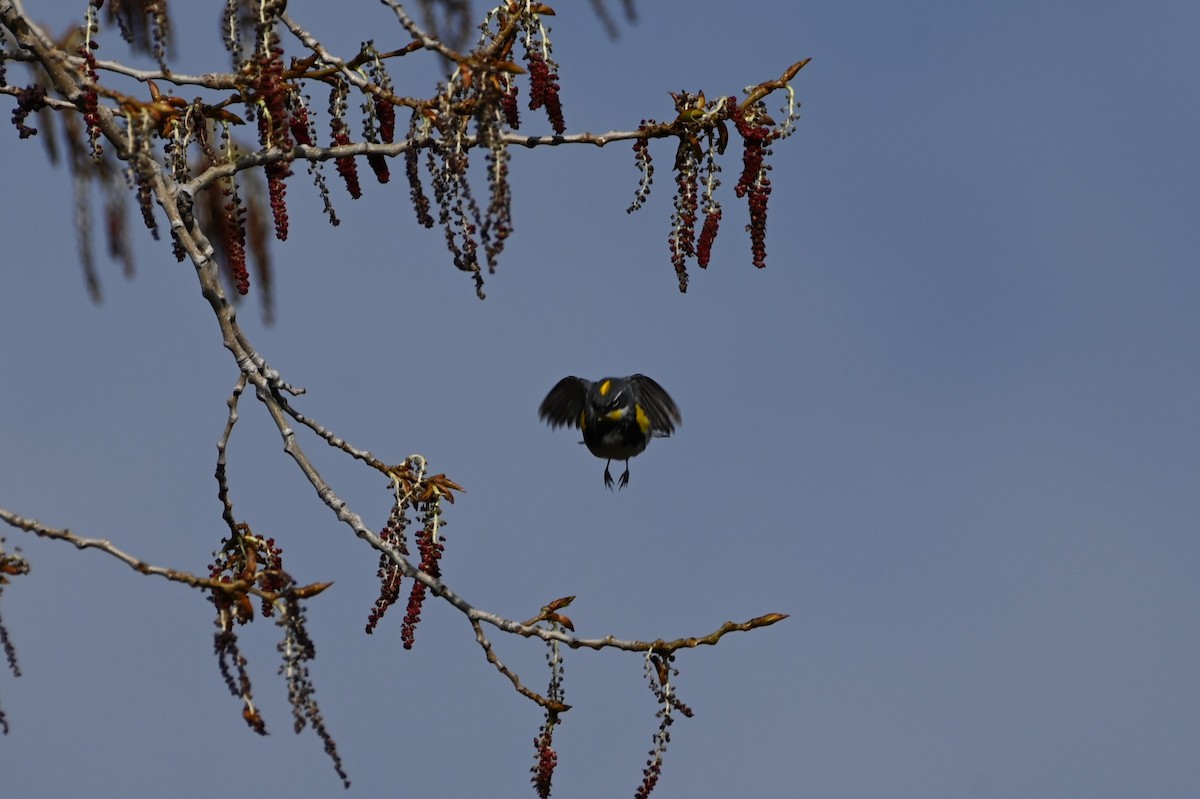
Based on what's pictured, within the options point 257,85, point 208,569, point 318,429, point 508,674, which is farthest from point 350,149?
point 508,674

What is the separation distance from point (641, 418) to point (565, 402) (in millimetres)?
626

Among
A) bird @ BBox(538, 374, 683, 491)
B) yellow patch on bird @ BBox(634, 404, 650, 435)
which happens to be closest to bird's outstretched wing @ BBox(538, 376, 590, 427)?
bird @ BBox(538, 374, 683, 491)

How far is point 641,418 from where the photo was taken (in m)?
10.7

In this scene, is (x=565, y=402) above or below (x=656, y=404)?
above

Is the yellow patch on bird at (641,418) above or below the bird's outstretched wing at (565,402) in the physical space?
below

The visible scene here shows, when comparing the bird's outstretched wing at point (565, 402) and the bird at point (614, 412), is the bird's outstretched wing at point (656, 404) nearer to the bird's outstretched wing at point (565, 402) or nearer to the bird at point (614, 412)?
the bird at point (614, 412)

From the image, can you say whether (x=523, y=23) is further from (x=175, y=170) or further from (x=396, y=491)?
(x=396, y=491)

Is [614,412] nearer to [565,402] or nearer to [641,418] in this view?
[641,418]

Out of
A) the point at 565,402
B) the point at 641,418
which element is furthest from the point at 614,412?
the point at 565,402

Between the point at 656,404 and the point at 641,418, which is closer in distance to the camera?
the point at 656,404

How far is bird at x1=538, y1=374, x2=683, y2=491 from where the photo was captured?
10477 mm

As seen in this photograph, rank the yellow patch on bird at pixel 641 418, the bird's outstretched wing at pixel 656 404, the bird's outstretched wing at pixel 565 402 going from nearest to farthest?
the bird's outstretched wing at pixel 656 404 → the yellow patch on bird at pixel 641 418 → the bird's outstretched wing at pixel 565 402

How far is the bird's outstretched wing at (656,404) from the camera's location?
408 inches

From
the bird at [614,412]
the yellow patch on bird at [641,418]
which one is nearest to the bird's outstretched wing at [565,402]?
the bird at [614,412]
